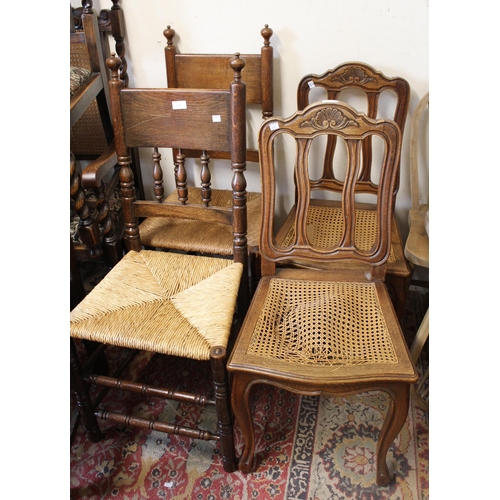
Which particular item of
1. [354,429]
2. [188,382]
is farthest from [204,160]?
[354,429]

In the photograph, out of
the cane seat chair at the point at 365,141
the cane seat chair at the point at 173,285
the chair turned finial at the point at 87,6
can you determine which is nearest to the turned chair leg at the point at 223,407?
the cane seat chair at the point at 173,285

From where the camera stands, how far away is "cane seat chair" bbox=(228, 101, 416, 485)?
121 cm

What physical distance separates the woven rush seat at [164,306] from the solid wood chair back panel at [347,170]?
207 millimetres

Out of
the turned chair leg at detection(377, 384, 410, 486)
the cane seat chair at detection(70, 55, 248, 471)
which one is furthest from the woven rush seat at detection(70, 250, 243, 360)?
the turned chair leg at detection(377, 384, 410, 486)

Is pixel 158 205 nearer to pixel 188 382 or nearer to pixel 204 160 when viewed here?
pixel 204 160

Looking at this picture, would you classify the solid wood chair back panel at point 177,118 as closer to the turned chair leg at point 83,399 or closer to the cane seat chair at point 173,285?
the cane seat chair at point 173,285

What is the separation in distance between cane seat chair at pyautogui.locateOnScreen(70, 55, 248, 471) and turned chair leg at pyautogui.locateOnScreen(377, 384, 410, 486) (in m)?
0.44

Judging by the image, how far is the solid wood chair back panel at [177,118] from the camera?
139 cm

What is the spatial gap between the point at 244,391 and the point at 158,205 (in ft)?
2.24

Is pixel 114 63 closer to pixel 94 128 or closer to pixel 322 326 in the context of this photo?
pixel 94 128

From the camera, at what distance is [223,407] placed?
1339 millimetres

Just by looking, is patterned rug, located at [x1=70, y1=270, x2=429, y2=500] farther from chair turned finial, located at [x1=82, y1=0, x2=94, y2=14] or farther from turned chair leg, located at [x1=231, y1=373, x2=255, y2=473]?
chair turned finial, located at [x1=82, y1=0, x2=94, y2=14]

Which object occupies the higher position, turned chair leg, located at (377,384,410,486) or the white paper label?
the white paper label
